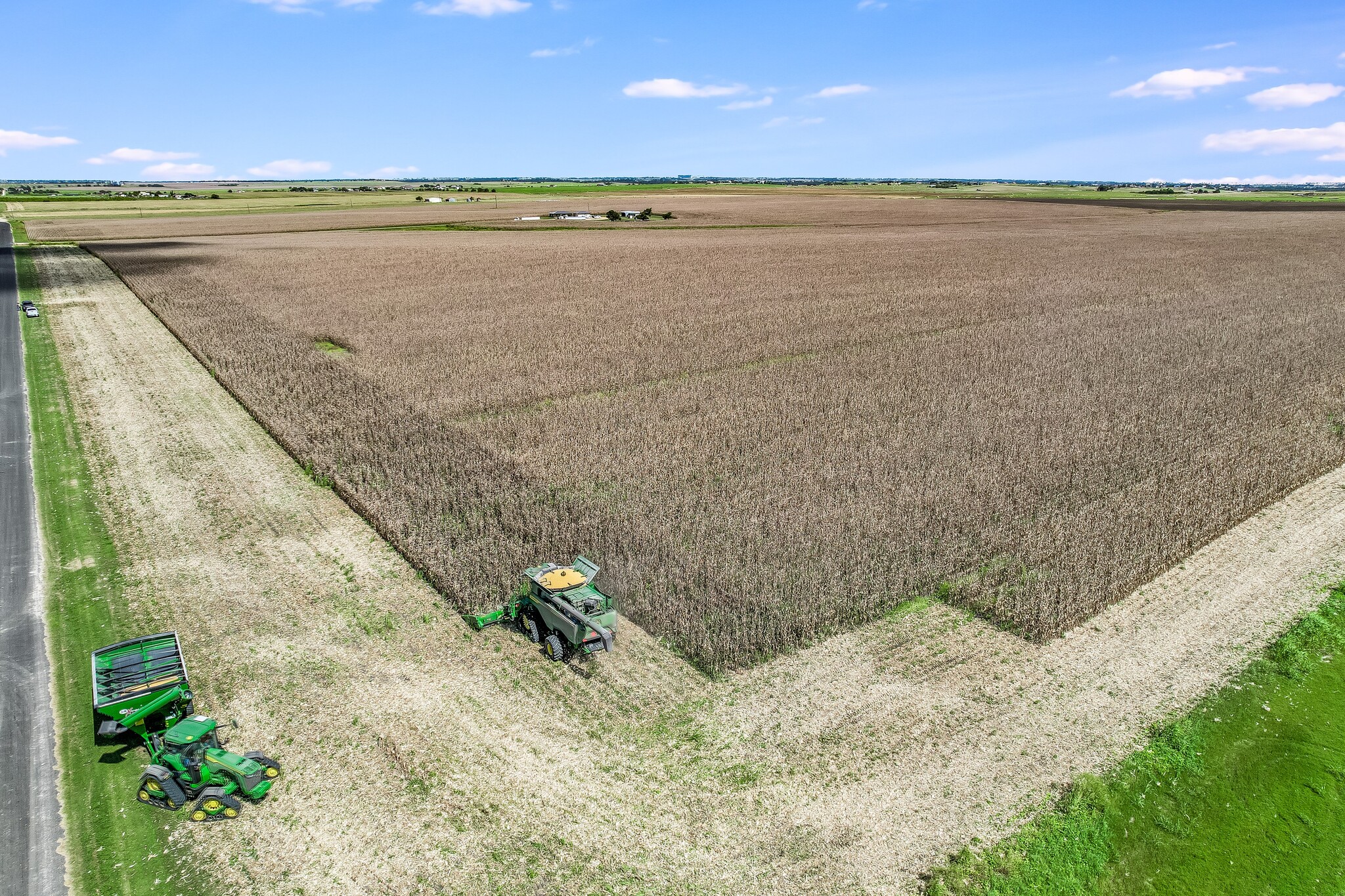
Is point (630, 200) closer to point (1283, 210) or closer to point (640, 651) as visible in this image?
point (1283, 210)

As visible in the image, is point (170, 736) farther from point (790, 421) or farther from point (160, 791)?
point (790, 421)

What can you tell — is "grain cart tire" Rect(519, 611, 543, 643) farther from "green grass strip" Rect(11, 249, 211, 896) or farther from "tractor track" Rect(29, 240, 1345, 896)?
"green grass strip" Rect(11, 249, 211, 896)

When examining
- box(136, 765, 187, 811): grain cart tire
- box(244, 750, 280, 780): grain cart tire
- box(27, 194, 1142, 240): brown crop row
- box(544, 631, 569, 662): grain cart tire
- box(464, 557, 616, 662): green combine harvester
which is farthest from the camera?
box(27, 194, 1142, 240): brown crop row

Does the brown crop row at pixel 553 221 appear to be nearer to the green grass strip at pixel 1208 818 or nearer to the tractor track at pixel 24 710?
the tractor track at pixel 24 710

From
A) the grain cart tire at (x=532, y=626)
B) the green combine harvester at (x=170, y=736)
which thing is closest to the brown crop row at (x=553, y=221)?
the grain cart tire at (x=532, y=626)

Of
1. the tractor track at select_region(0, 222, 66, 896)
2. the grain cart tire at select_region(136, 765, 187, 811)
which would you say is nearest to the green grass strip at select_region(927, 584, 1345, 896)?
the grain cart tire at select_region(136, 765, 187, 811)

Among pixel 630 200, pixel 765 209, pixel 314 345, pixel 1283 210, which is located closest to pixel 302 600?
pixel 314 345

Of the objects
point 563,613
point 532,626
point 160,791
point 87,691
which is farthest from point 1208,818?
point 87,691

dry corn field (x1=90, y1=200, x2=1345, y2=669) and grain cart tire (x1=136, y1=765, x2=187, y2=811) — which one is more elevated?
dry corn field (x1=90, y1=200, x2=1345, y2=669)
